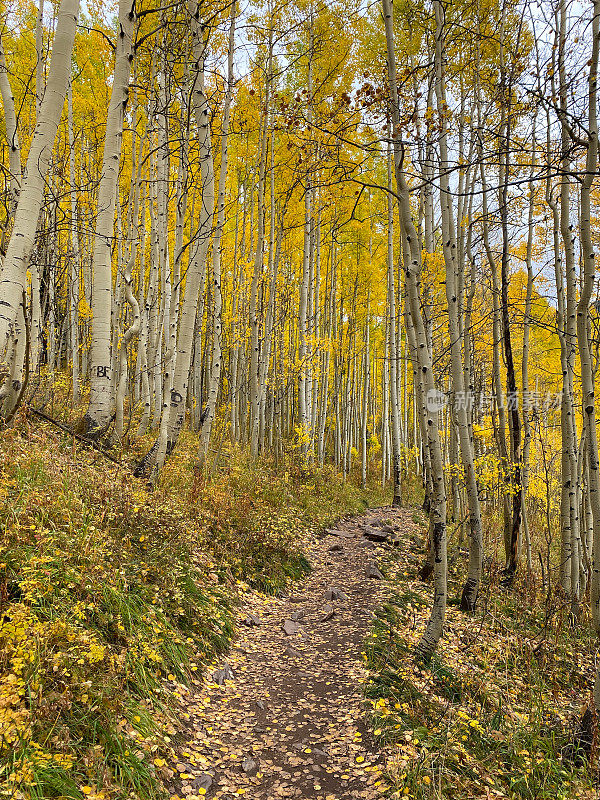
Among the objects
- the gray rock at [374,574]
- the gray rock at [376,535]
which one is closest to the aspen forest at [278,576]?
the gray rock at [374,574]

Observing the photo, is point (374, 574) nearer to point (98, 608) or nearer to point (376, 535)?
point (376, 535)

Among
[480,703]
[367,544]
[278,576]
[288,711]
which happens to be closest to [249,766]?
[288,711]

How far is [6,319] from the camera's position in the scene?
11.4ft

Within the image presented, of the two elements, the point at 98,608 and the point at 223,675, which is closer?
the point at 98,608

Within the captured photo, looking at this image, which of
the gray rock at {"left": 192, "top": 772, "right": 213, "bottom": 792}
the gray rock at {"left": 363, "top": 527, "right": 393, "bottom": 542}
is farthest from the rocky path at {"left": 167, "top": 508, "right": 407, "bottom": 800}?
the gray rock at {"left": 363, "top": 527, "right": 393, "bottom": 542}

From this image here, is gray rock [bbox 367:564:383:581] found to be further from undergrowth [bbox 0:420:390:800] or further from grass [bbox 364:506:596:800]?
undergrowth [bbox 0:420:390:800]

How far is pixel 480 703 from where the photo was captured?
3.69 metres

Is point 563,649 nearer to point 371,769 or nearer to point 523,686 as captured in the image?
point 523,686

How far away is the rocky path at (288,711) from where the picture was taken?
109 inches

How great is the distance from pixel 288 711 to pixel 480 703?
1669mm

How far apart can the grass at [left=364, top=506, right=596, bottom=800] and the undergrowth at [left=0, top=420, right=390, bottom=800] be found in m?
1.61

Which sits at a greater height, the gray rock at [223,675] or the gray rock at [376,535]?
the gray rock at [376,535]

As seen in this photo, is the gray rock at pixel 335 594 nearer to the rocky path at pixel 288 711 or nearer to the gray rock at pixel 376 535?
the rocky path at pixel 288 711

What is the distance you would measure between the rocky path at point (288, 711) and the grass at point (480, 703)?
22 cm
